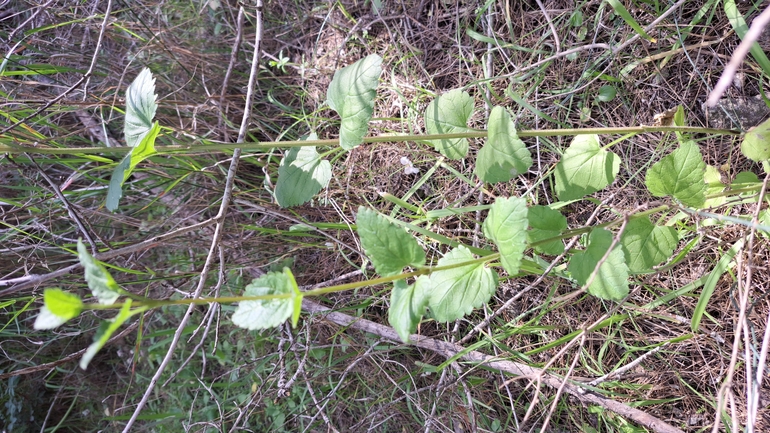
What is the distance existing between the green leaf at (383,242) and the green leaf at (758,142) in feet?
3.32

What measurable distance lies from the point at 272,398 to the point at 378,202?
39.8 inches

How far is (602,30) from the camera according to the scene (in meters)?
1.91

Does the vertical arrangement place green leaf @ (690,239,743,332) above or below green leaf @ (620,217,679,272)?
below

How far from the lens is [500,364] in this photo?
6.58 feet

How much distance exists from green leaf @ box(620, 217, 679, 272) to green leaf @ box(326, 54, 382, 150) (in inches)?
30.0

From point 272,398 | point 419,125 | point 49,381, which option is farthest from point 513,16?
point 49,381

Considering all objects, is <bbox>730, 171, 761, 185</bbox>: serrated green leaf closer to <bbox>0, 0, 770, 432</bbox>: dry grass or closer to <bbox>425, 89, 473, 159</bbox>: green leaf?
<bbox>0, 0, 770, 432</bbox>: dry grass

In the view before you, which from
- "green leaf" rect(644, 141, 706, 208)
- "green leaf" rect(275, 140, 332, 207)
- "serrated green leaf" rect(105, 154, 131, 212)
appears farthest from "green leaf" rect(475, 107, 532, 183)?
"serrated green leaf" rect(105, 154, 131, 212)

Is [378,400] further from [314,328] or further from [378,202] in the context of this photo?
[378,202]

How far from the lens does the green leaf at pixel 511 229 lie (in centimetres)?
117

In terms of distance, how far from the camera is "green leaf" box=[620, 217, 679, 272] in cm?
139

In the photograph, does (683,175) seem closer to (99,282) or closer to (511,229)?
(511,229)

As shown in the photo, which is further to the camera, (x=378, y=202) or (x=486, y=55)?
(x=378, y=202)

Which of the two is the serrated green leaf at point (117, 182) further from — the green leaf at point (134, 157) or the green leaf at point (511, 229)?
the green leaf at point (511, 229)
